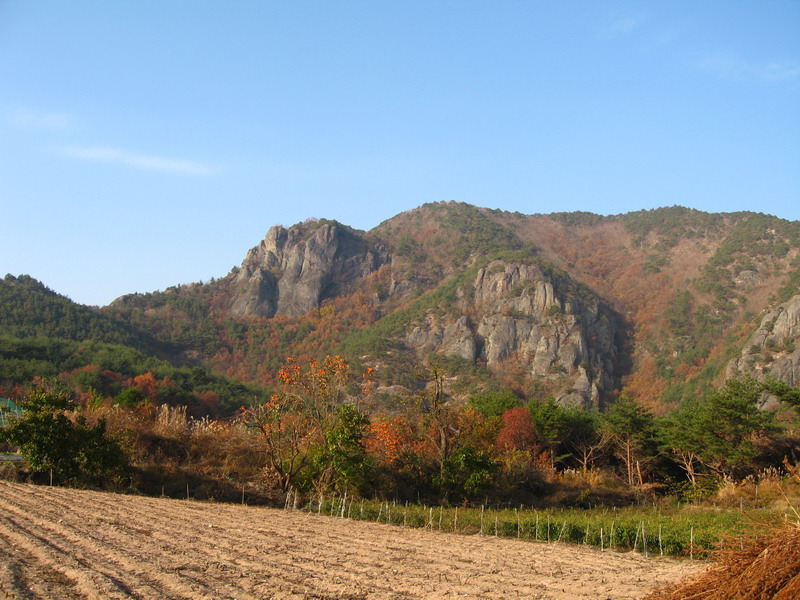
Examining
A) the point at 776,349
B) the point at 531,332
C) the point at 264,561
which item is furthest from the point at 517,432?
the point at 531,332

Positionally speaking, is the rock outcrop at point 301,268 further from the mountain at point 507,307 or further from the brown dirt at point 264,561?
the brown dirt at point 264,561

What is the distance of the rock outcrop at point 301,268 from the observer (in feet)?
398

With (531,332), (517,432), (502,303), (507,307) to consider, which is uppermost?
(502,303)

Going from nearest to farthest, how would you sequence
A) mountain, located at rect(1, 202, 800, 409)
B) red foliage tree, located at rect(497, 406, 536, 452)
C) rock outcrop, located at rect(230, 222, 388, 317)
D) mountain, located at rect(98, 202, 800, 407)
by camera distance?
red foliage tree, located at rect(497, 406, 536, 452) < mountain, located at rect(1, 202, 800, 409) < mountain, located at rect(98, 202, 800, 407) < rock outcrop, located at rect(230, 222, 388, 317)

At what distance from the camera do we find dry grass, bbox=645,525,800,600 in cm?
537

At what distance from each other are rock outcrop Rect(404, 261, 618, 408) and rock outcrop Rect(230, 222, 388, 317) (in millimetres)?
31946

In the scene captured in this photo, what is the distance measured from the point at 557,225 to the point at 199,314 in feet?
294

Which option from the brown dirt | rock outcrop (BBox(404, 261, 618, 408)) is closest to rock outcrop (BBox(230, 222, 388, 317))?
rock outcrop (BBox(404, 261, 618, 408))

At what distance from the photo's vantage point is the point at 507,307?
3875 inches

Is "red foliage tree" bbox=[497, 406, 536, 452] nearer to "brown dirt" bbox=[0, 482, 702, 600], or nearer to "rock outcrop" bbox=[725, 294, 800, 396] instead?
"brown dirt" bbox=[0, 482, 702, 600]

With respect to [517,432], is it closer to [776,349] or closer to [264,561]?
[264,561]

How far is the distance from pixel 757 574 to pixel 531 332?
3576 inches

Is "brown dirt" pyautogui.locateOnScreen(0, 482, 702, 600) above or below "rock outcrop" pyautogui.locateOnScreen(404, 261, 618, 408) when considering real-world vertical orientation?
below

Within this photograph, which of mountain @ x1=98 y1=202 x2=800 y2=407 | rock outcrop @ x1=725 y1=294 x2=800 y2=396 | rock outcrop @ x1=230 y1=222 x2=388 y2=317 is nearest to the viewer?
rock outcrop @ x1=725 y1=294 x2=800 y2=396
